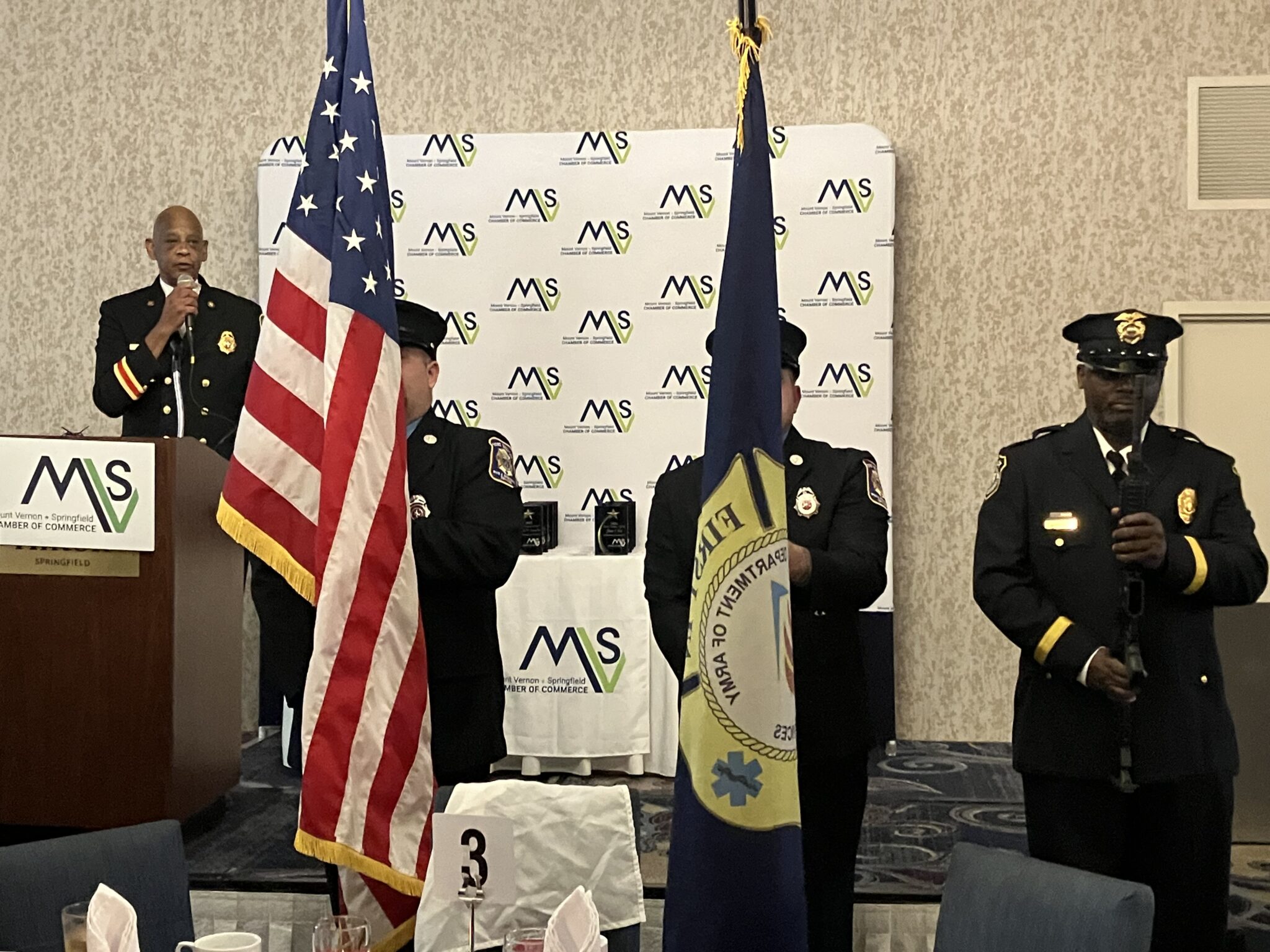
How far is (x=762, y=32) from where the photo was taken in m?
2.32

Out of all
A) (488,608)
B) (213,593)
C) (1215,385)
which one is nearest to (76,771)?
(213,593)

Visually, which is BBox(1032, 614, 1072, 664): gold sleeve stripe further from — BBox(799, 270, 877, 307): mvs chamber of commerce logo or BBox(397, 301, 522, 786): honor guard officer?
BBox(799, 270, 877, 307): mvs chamber of commerce logo

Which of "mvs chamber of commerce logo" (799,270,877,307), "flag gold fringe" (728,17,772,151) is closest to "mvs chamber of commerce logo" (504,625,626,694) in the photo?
"mvs chamber of commerce logo" (799,270,877,307)

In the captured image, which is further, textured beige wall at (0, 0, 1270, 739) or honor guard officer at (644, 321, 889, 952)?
textured beige wall at (0, 0, 1270, 739)

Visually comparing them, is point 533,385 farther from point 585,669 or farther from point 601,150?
point 585,669

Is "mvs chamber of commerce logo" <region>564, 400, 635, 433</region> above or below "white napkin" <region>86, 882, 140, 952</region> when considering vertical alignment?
above

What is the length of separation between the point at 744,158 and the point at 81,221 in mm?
4865

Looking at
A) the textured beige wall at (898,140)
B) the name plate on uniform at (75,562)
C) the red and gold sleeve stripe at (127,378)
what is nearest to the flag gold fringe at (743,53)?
the name plate on uniform at (75,562)

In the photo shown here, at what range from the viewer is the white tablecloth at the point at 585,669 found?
538 centimetres

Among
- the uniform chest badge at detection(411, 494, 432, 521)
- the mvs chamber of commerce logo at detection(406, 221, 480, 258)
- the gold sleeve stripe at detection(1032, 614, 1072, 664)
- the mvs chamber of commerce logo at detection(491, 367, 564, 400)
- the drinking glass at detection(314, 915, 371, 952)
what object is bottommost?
the drinking glass at detection(314, 915, 371, 952)

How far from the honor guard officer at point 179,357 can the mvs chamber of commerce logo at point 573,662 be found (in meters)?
1.35

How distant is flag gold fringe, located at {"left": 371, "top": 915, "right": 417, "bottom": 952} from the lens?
2600 mm

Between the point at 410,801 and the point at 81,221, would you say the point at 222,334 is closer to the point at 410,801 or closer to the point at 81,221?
the point at 81,221

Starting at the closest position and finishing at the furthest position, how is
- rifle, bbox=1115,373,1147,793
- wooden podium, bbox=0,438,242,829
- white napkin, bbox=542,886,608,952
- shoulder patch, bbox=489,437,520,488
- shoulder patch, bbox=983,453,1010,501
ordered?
white napkin, bbox=542,886,608,952, rifle, bbox=1115,373,1147,793, shoulder patch, bbox=983,453,1010,501, shoulder patch, bbox=489,437,520,488, wooden podium, bbox=0,438,242,829
